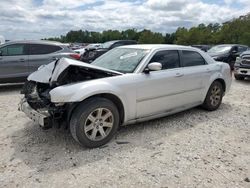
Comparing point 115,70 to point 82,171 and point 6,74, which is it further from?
point 6,74

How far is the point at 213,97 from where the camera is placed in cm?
595

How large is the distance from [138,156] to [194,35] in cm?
6003

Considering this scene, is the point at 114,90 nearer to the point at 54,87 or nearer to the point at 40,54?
the point at 54,87

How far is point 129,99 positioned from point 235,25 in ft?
169

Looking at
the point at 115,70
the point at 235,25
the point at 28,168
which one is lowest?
the point at 28,168

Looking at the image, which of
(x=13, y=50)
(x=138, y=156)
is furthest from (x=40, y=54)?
(x=138, y=156)

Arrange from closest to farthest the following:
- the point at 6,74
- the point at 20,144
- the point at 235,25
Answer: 1. the point at 20,144
2. the point at 6,74
3. the point at 235,25

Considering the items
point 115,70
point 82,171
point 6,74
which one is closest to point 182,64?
point 115,70

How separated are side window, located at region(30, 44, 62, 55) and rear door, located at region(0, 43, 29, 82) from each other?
22cm

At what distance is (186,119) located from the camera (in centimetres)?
534

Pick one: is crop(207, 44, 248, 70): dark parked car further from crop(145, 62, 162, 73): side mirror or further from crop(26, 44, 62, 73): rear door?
crop(145, 62, 162, 73): side mirror

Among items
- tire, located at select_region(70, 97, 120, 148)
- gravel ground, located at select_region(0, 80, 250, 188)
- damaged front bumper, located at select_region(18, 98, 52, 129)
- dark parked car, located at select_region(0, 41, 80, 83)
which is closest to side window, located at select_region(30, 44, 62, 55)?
dark parked car, located at select_region(0, 41, 80, 83)

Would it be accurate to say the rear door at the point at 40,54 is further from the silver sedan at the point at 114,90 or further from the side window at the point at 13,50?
the silver sedan at the point at 114,90

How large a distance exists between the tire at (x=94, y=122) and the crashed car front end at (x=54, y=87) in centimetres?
17
